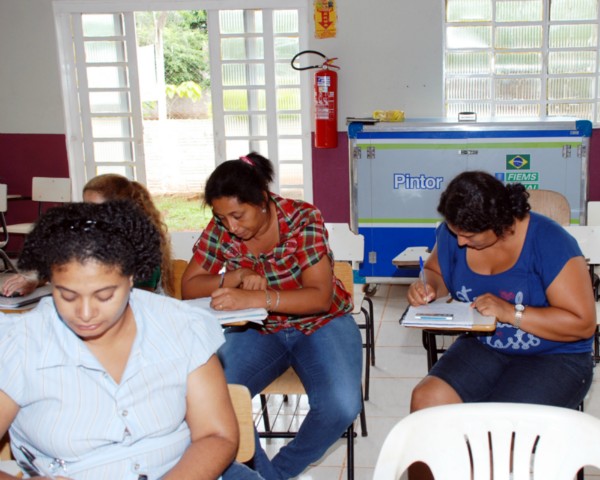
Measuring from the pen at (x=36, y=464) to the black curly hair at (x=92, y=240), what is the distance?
1.25 feet

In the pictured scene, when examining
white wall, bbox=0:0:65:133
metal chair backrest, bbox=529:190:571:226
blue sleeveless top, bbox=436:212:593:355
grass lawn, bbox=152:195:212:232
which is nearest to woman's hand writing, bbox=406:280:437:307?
blue sleeveless top, bbox=436:212:593:355

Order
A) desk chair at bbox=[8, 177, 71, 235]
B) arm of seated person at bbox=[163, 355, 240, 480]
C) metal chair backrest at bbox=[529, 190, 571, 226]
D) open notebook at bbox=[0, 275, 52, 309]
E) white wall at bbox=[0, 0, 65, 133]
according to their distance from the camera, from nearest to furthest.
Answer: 1. arm of seated person at bbox=[163, 355, 240, 480]
2. open notebook at bbox=[0, 275, 52, 309]
3. metal chair backrest at bbox=[529, 190, 571, 226]
4. desk chair at bbox=[8, 177, 71, 235]
5. white wall at bbox=[0, 0, 65, 133]

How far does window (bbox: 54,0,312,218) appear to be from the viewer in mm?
6672

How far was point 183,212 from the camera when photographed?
35.4 ft

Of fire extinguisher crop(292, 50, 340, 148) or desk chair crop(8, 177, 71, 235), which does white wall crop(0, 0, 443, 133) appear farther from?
desk chair crop(8, 177, 71, 235)

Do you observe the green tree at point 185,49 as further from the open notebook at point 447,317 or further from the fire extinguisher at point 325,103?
the open notebook at point 447,317

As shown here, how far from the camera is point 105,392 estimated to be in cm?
160

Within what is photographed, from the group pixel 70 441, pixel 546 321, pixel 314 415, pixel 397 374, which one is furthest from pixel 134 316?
pixel 397 374

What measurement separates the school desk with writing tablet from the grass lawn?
761 centimetres

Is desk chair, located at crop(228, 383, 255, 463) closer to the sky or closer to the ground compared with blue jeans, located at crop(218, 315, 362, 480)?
closer to the sky

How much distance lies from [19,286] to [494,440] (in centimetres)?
201

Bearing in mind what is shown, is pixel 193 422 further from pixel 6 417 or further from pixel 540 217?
pixel 540 217

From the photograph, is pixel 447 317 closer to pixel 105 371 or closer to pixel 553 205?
pixel 105 371

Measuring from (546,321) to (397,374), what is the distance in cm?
189
